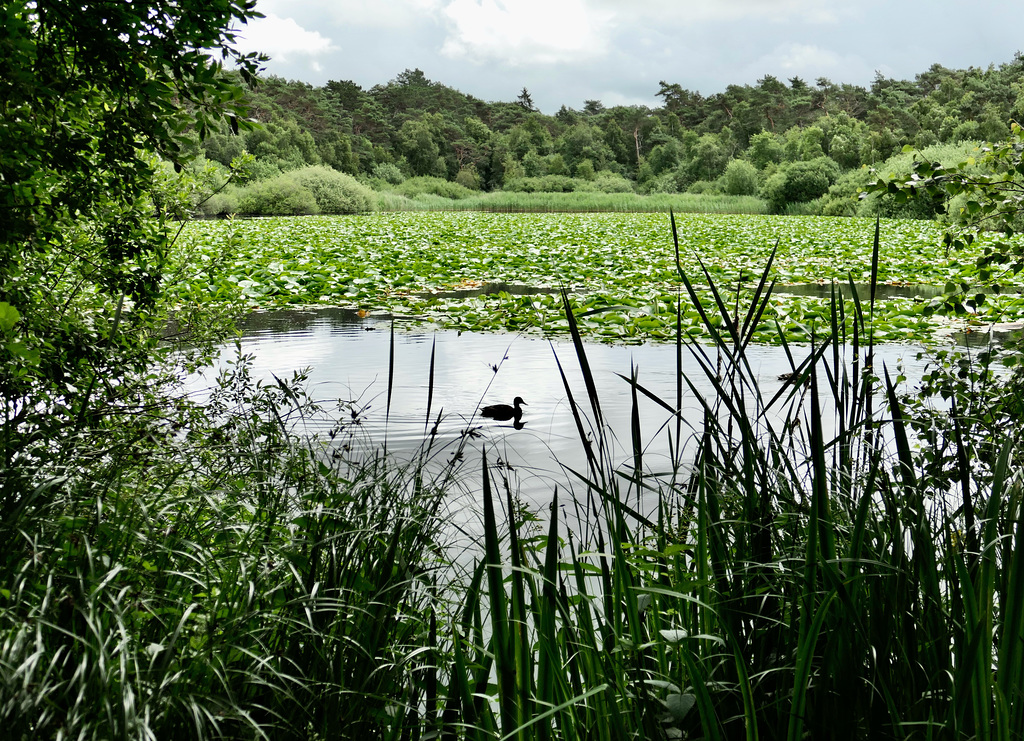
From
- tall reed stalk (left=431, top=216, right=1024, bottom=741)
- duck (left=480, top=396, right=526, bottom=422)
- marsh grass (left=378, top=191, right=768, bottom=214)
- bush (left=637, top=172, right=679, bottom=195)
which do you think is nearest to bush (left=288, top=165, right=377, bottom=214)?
marsh grass (left=378, top=191, right=768, bottom=214)

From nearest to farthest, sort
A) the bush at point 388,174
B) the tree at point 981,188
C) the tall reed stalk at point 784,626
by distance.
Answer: the tall reed stalk at point 784,626
the tree at point 981,188
the bush at point 388,174

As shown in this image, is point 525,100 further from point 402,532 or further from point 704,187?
point 402,532

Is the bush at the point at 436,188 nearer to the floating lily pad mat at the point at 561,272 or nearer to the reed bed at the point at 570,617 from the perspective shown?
the floating lily pad mat at the point at 561,272

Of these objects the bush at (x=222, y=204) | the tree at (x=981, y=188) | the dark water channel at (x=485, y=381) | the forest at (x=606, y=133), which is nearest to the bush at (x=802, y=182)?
the forest at (x=606, y=133)

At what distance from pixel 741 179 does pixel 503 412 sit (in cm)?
3082

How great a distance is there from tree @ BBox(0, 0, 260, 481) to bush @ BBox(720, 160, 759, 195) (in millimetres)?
32398

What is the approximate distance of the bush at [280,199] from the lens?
26.1 meters

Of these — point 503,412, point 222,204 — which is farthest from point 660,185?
point 503,412

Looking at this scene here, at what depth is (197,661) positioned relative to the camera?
1.20m

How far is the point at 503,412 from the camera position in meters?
4.26

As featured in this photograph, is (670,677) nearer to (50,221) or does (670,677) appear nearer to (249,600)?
(249,600)

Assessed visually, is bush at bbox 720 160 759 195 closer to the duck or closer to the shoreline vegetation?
the shoreline vegetation

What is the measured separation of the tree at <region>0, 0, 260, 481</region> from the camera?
184 centimetres

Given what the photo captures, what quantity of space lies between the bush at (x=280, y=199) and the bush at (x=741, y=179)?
16610 mm
